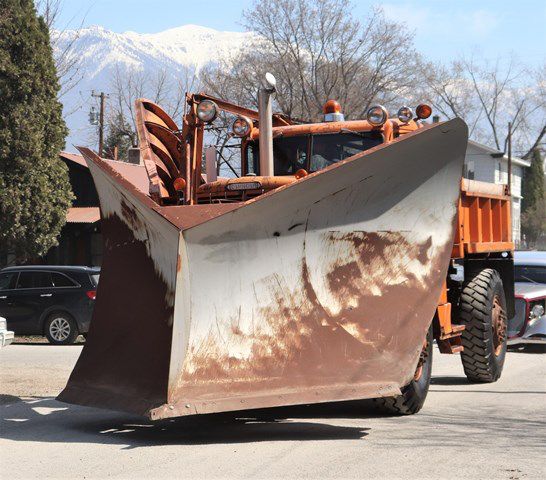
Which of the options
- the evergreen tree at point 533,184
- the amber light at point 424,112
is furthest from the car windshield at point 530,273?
the evergreen tree at point 533,184

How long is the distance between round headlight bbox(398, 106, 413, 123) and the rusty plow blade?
6.74 ft

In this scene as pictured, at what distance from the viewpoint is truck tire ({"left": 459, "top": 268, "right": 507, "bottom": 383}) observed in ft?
37.3

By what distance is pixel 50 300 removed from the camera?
2011 centimetres

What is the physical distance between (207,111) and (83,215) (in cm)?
2527

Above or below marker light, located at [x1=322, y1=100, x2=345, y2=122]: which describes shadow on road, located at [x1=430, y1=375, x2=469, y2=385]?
below

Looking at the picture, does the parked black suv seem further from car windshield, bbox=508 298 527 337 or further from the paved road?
the paved road

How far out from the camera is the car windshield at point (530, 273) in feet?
59.7

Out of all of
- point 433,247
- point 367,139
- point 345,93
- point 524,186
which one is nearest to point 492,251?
point 367,139

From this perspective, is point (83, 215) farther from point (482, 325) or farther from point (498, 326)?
point (482, 325)

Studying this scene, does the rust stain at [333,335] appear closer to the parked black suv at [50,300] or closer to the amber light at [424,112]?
the amber light at [424,112]

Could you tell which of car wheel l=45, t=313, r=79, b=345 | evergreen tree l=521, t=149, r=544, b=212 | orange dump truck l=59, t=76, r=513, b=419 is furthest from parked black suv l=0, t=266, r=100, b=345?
evergreen tree l=521, t=149, r=544, b=212

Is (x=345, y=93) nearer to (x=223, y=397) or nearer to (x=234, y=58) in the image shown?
(x=234, y=58)

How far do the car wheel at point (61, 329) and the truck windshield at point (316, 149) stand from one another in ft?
33.2

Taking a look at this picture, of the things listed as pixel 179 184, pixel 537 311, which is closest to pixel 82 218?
pixel 537 311
